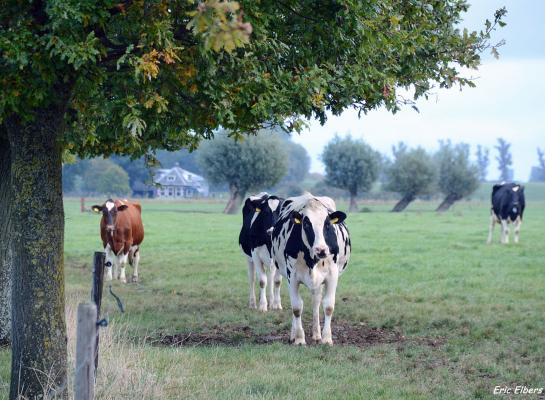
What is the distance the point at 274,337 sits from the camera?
12.3 metres

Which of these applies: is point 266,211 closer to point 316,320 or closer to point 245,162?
point 316,320

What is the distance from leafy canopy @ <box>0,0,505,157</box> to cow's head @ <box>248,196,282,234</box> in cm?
545

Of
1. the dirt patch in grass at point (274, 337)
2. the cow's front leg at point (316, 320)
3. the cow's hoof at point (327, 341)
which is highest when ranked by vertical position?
the cow's front leg at point (316, 320)

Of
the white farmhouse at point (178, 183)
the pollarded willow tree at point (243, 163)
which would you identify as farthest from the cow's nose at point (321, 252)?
the white farmhouse at point (178, 183)

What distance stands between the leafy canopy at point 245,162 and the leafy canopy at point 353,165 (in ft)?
35.8

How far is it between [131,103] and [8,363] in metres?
4.49

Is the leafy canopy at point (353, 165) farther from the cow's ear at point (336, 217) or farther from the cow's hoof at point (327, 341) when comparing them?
the cow's hoof at point (327, 341)

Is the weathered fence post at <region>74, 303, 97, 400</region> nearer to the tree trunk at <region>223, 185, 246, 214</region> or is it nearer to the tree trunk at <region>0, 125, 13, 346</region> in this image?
the tree trunk at <region>0, 125, 13, 346</region>

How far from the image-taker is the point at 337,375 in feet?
30.8

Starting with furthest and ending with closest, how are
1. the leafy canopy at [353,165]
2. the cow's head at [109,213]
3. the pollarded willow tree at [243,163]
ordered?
1. the leafy canopy at [353,165]
2. the pollarded willow tree at [243,163]
3. the cow's head at [109,213]

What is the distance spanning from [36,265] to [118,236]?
41.1 ft

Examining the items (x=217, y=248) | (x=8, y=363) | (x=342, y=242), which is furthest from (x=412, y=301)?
(x=217, y=248)

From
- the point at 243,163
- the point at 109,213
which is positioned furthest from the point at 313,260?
the point at 243,163

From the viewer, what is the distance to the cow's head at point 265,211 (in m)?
15.1
